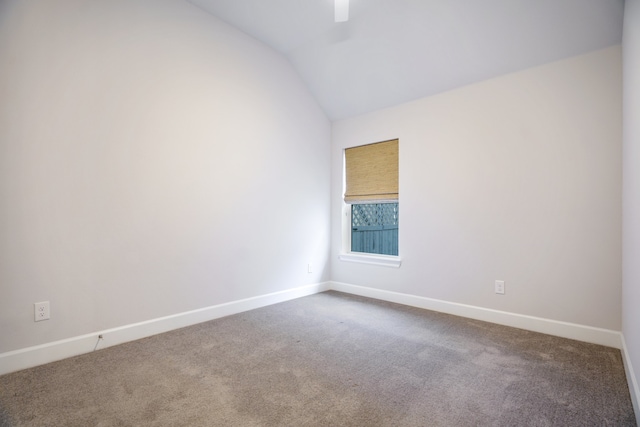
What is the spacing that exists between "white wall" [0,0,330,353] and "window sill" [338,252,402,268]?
2.46 feet

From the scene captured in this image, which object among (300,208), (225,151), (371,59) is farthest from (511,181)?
(225,151)

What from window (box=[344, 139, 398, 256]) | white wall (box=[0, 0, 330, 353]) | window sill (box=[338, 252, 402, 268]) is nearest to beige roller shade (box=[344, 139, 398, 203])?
window (box=[344, 139, 398, 256])

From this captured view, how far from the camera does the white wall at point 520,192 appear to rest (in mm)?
2277

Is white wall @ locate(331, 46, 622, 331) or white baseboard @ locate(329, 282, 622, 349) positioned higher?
white wall @ locate(331, 46, 622, 331)

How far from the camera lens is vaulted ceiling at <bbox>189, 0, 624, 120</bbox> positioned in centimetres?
225

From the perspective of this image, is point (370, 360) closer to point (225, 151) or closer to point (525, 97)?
point (225, 151)

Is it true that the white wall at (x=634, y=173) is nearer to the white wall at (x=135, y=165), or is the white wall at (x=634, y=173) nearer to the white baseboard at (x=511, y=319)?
the white baseboard at (x=511, y=319)

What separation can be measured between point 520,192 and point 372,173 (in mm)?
1553

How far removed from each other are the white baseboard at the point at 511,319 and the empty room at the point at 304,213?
20 millimetres

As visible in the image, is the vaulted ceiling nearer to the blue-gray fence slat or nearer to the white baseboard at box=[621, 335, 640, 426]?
the blue-gray fence slat

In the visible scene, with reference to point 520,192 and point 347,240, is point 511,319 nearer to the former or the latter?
point 520,192

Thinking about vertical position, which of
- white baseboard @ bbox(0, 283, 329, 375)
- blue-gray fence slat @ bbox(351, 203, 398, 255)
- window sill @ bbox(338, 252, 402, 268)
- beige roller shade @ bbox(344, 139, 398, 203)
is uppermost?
beige roller shade @ bbox(344, 139, 398, 203)

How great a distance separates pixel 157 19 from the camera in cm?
249

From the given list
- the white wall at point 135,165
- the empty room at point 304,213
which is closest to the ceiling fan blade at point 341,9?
the empty room at point 304,213
